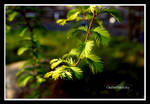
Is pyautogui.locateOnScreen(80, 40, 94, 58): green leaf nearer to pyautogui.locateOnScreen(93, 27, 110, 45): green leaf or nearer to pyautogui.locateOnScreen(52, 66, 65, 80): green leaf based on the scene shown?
pyautogui.locateOnScreen(93, 27, 110, 45): green leaf

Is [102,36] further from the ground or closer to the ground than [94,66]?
further from the ground

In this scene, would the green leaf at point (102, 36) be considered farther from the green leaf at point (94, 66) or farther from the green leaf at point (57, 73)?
the green leaf at point (57, 73)

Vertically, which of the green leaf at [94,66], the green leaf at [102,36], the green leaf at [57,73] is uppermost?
the green leaf at [102,36]

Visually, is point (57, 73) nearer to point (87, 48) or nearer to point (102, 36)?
point (87, 48)

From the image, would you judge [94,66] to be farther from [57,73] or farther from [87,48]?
[57,73]

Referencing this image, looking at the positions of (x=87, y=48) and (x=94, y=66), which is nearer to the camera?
(x=87, y=48)

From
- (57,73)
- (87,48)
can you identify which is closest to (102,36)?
(87,48)

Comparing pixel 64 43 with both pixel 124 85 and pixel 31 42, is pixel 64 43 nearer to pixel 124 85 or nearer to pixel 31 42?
pixel 124 85

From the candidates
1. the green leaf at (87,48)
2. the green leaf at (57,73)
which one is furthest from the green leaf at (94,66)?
the green leaf at (57,73)

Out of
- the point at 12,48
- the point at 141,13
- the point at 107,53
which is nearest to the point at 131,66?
the point at 107,53

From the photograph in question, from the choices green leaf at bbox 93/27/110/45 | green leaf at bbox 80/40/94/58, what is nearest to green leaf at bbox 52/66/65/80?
green leaf at bbox 80/40/94/58
